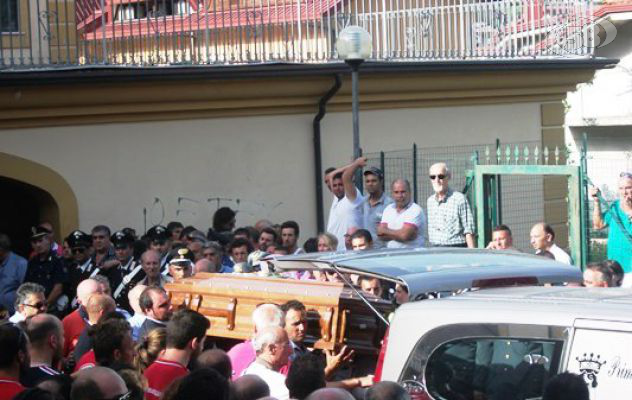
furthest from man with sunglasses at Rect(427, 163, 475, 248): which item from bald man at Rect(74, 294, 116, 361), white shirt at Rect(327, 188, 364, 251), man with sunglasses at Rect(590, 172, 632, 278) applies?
bald man at Rect(74, 294, 116, 361)

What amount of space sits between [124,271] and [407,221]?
2.71 m

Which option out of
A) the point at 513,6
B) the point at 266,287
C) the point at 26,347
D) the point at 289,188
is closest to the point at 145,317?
the point at 266,287

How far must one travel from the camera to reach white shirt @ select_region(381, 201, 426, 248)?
11156mm

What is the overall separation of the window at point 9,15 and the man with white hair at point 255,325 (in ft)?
22.4

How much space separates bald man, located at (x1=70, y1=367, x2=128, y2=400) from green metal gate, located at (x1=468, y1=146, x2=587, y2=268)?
7.40 m

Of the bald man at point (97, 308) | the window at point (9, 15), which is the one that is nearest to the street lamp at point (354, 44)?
the window at point (9, 15)

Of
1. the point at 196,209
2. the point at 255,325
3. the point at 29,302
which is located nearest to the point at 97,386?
the point at 255,325

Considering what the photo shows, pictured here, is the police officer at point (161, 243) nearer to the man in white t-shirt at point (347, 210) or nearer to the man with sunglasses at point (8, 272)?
the man with sunglasses at point (8, 272)

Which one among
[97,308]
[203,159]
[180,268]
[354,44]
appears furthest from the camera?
[203,159]

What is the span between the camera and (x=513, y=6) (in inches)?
655

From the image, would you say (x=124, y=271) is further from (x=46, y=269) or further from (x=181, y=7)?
(x=181, y=7)

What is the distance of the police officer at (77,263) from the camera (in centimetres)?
1151

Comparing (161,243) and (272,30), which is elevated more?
(272,30)

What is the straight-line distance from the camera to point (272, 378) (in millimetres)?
6664
